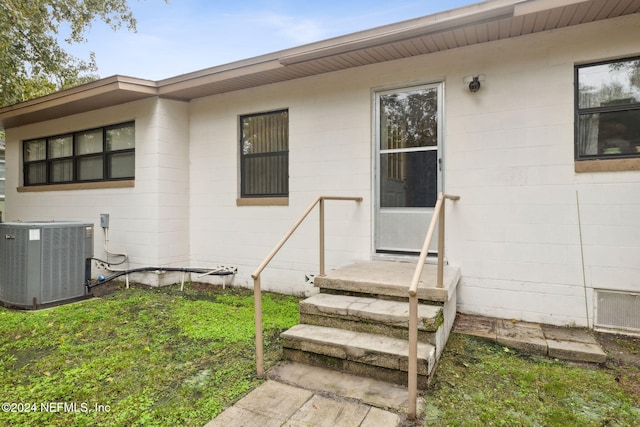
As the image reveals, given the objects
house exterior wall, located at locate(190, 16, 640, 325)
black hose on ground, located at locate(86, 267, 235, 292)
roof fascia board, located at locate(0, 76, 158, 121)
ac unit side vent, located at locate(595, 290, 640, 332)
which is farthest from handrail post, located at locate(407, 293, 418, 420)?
roof fascia board, located at locate(0, 76, 158, 121)

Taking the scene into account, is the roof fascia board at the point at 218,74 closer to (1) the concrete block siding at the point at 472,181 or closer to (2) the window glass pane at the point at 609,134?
(1) the concrete block siding at the point at 472,181

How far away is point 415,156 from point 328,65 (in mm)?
1605

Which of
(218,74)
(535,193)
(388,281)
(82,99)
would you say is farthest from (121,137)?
(535,193)

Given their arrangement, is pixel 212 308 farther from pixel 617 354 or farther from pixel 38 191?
pixel 38 191

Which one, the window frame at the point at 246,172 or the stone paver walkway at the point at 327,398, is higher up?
the window frame at the point at 246,172

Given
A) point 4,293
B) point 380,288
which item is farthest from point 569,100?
point 4,293

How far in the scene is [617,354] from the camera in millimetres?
2980

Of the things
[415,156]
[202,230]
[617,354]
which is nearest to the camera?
[617,354]

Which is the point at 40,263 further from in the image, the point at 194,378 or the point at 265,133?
the point at 265,133

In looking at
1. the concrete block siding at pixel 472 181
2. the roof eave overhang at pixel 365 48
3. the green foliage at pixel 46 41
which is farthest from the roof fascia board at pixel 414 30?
the green foliage at pixel 46 41

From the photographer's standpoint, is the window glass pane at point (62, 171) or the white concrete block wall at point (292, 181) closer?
the white concrete block wall at point (292, 181)

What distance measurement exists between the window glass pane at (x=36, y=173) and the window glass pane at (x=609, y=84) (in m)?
9.30

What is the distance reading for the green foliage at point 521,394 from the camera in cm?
211

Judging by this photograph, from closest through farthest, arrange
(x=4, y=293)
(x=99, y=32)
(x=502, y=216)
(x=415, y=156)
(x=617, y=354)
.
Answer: (x=617, y=354) < (x=502, y=216) < (x=415, y=156) < (x=4, y=293) < (x=99, y=32)
